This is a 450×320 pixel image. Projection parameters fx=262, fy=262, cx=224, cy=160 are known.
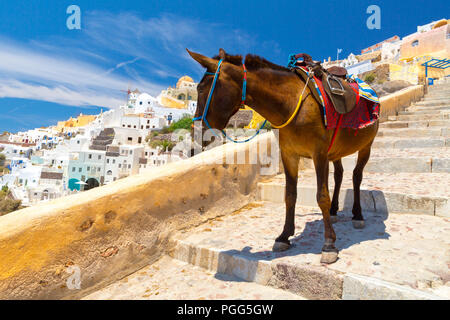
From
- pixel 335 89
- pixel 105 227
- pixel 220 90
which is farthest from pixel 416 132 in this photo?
pixel 105 227

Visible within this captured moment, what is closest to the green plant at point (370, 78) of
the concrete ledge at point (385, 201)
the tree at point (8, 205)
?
the concrete ledge at point (385, 201)

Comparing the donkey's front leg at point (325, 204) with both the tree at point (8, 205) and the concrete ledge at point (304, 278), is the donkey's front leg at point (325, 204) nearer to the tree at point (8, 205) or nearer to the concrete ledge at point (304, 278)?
the concrete ledge at point (304, 278)

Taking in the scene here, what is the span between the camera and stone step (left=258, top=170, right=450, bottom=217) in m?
3.32

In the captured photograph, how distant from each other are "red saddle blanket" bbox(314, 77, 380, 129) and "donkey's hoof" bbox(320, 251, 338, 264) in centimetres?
119

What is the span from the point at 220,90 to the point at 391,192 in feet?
9.34

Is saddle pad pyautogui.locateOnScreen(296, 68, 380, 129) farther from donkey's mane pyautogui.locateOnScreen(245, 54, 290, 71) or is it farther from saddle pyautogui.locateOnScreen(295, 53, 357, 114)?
donkey's mane pyautogui.locateOnScreen(245, 54, 290, 71)

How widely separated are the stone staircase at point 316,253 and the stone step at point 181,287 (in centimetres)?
1

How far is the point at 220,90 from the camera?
228cm

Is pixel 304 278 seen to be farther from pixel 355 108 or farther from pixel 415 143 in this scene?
pixel 415 143
